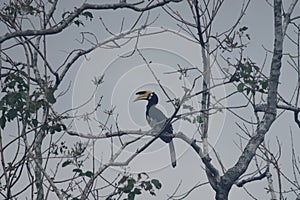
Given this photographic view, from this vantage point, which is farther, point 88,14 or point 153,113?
point 153,113

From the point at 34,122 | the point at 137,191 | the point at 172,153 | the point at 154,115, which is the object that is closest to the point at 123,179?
the point at 137,191

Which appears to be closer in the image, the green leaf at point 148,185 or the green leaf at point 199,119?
the green leaf at point 148,185

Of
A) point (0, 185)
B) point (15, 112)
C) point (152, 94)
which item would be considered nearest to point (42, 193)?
point (0, 185)

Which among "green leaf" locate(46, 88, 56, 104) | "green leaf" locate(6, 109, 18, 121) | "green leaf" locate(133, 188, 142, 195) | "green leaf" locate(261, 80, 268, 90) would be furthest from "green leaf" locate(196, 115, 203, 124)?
"green leaf" locate(6, 109, 18, 121)

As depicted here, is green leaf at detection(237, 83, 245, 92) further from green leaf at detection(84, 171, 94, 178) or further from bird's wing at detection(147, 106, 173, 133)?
bird's wing at detection(147, 106, 173, 133)

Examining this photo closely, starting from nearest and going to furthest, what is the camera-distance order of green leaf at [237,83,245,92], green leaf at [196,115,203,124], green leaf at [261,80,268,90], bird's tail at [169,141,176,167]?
green leaf at [237,83,245,92], green leaf at [261,80,268,90], green leaf at [196,115,203,124], bird's tail at [169,141,176,167]

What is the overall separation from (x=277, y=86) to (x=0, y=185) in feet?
6.59

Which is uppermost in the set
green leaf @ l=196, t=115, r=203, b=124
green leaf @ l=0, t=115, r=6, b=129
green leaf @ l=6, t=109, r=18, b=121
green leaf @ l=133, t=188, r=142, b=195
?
green leaf @ l=196, t=115, r=203, b=124

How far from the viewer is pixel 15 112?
311cm

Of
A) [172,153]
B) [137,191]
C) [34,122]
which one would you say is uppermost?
[172,153]

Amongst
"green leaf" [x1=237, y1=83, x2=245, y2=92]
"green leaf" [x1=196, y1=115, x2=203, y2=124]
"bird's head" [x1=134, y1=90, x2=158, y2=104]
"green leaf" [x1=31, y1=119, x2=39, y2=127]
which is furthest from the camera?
"bird's head" [x1=134, y1=90, x2=158, y2=104]

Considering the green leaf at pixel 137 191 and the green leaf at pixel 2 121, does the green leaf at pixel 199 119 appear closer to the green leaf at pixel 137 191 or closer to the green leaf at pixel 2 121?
the green leaf at pixel 137 191

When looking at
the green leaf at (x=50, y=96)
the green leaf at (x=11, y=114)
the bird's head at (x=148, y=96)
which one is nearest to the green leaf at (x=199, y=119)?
the green leaf at (x=50, y=96)

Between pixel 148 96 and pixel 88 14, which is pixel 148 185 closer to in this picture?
pixel 88 14
